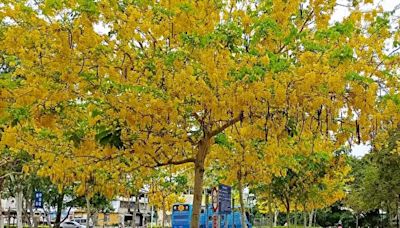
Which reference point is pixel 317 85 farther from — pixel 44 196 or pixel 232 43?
pixel 44 196

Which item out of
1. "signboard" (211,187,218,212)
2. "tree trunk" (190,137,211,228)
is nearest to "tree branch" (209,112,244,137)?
"tree trunk" (190,137,211,228)

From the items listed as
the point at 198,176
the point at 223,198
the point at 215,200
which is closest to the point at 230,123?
the point at 198,176

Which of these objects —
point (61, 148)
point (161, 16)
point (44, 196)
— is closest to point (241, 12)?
point (161, 16)

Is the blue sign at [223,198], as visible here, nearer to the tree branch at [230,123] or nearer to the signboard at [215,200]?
the signboard at [215,200]

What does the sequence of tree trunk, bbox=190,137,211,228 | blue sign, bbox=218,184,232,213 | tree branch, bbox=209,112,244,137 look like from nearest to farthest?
1. tree branch, bbox=209,112,244,137
2. tree trunk, bbox=190,137,211,228
3. blue sign, bbox=218,184,232,213

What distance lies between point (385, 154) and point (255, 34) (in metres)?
10.9

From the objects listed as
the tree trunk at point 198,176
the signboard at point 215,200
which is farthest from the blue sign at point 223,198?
the tree trunk at point 198,176

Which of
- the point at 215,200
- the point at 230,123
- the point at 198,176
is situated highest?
the point at 230,123

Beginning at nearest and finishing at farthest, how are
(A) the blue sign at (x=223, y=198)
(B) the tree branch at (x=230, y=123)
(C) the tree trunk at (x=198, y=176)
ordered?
(B) the tree branch at (x=230, y=123)
(C) the tree trunk at (x=198, y=176)
(A) the blue sign at (x=223, y=198)

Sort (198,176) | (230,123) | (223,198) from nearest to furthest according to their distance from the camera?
(230,123), (198,176), (223,198)

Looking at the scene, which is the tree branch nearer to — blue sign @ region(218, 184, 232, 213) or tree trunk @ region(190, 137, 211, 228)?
tree trunk @ region(190, 137, 211, 228)

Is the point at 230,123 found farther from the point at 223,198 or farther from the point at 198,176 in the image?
the point at 223,198

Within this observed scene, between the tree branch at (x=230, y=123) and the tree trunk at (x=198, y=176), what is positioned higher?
the tree branch at (x=230, y=123)

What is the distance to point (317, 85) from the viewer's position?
5.38 meters
